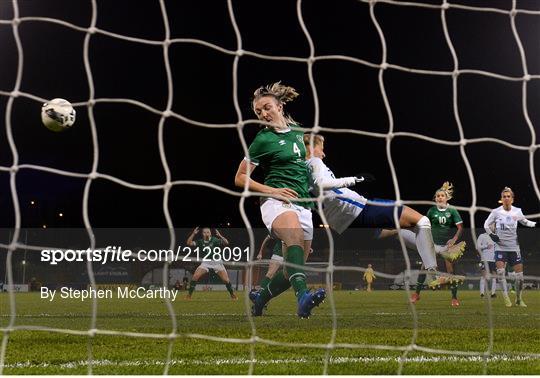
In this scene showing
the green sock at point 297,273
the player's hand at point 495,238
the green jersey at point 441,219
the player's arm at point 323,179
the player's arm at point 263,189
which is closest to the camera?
the player's arm at point 263,189

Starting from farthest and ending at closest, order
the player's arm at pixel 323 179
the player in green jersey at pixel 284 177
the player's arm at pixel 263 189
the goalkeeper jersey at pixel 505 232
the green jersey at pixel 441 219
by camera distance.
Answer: the goalkeeper jersey at pixel 505 232
the green jersey at pixel 441 219
the player's arm at pixel 323 179
the player in green jersey at pixel 284 177
the player's arm at pixel 263 189

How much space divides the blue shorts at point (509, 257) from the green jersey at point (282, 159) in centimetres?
519

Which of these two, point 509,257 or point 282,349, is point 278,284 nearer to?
point 282,349

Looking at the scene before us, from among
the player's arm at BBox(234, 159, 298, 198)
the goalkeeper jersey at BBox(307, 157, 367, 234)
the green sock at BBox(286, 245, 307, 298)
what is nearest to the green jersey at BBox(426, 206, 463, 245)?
the goalkeeper jersey at BBox(307, 157, 367, 234)

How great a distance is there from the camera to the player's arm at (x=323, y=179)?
597 cm

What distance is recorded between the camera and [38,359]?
4137 millimetres

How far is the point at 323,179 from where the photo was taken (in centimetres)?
616

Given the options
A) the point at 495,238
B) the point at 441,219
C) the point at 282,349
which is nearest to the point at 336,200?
the point at 282,349

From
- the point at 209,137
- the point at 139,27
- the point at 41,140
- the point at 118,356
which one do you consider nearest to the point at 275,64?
the point at 139,27

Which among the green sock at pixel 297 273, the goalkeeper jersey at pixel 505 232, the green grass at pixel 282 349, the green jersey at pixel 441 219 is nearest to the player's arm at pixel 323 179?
the green sock at pixel 297 273

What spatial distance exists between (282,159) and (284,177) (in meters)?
0.16

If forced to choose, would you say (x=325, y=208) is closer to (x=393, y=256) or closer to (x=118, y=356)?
(x=118, y=356)

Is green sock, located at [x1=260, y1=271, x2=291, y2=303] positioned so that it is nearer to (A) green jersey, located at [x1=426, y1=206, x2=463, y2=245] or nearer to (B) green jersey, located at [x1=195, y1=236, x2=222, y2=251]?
(A) green jersey, located at [x1=426, y1=206, x2=463, y2=245]
